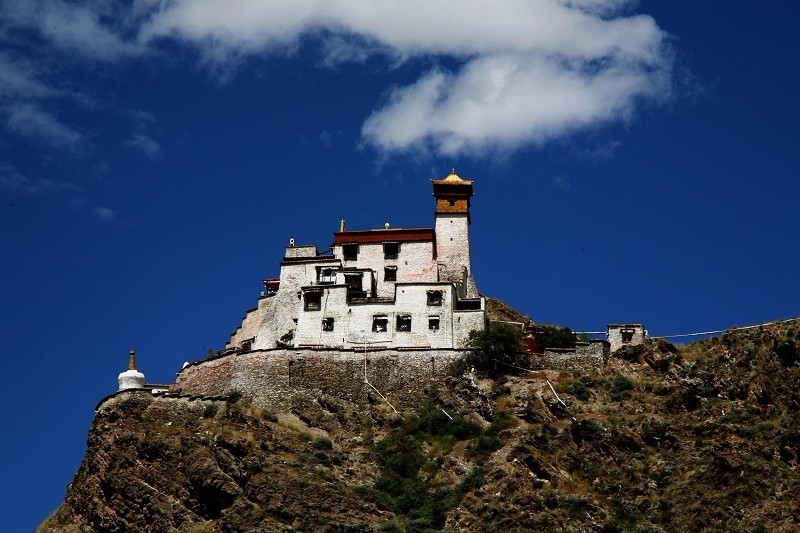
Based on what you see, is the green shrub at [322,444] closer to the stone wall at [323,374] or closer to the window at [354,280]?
the stone wall at [323,374]

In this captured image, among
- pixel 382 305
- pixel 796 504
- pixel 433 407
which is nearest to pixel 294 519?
pixel 433 407

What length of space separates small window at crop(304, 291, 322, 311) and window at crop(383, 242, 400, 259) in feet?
20.4

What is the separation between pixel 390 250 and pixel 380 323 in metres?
7.14

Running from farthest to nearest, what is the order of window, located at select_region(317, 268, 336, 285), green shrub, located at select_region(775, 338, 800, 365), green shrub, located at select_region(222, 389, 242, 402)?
window, located at select_region(317, 268, 336, 285)
green shrub, located at select_region(222, 389, 242, 402)
green shrub, located at select_region(775, 338, 800, 365)

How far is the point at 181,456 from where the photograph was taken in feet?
292

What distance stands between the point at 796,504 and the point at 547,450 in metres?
13.5

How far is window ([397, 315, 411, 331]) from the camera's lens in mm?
98669

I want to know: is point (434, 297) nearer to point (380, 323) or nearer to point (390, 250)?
point (380, 323)

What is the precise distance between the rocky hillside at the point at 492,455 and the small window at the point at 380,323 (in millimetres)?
5684

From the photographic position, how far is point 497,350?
95688 millimetres

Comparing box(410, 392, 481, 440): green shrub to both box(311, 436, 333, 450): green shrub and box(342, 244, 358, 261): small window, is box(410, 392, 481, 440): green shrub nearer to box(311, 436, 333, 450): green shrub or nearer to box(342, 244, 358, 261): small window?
box(311, 436, 333, 450): green shrub

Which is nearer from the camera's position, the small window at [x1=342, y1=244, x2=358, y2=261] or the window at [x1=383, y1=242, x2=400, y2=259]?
the window at [x1=383, y1=242, x2=400, y2=259]

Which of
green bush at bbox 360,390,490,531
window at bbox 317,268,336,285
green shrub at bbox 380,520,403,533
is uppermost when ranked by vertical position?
window at bbox 317,268,336,285

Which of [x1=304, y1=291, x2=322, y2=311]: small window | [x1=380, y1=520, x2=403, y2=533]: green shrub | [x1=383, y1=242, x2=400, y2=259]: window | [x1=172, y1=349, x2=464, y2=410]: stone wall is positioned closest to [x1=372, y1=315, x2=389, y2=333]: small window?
[x1=172, y1=349, x2=464, y2=410]: stone wall
